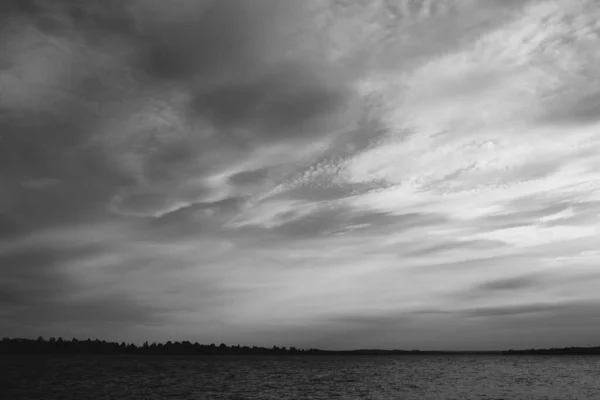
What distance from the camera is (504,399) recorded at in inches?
2537

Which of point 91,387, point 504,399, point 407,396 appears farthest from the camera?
point 91,387

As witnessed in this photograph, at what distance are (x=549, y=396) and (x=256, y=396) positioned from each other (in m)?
40.5

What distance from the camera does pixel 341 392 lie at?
75062 mm

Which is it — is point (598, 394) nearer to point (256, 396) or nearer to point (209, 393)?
point (256, 396)

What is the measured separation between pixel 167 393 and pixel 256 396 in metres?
14.9

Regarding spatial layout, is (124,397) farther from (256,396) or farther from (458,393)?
(458,393)

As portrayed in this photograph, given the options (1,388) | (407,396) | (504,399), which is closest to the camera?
(504,399)

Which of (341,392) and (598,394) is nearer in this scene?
(598,394)

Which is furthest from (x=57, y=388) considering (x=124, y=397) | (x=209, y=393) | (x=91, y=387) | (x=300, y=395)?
(x=300, y=395)

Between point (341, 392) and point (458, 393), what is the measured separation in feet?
57.5

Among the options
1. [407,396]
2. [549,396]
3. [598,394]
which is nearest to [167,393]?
[407,396]

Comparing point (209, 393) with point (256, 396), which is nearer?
point (256, 396)

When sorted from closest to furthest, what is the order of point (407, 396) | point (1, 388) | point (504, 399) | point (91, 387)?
1. point (504, 399)
2. point (407, 396)
3. point (1, 388)
4. point (91, 387)

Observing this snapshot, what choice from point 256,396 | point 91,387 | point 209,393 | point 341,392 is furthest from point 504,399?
point 91,387
